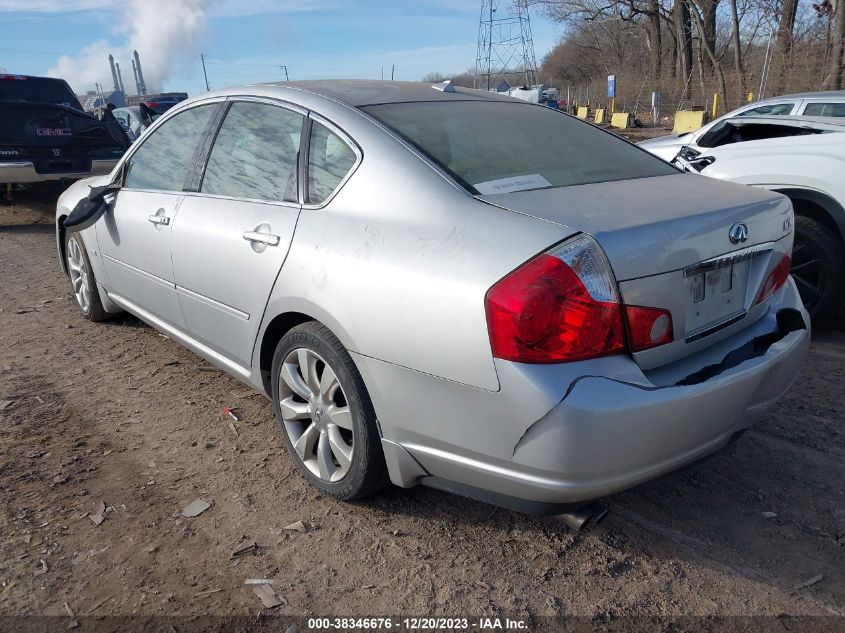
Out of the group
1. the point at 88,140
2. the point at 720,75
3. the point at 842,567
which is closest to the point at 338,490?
the point at 842,567

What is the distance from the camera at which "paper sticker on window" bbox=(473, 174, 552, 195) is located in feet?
8.03

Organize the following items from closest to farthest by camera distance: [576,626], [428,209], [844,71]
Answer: [576,626] < [428,209] < [844,71]

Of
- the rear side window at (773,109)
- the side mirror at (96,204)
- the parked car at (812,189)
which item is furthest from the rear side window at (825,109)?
the side mirror at (96,204)

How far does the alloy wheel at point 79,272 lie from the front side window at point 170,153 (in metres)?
0.96

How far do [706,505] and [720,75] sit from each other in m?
25.3

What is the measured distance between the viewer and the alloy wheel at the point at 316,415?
107 inches

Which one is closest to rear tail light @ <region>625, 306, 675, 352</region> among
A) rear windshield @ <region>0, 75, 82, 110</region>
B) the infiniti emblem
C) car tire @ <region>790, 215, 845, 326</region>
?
the infiniti emblem

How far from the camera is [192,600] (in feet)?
7.64

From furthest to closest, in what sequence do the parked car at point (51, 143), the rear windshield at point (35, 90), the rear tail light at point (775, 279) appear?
the rear windshield at point (35, 90) < the parked car at point (51, 143) < the rear tail light at point (775, 279)

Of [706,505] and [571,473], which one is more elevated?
[571,473]

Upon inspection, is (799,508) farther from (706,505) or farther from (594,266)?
(594,266)

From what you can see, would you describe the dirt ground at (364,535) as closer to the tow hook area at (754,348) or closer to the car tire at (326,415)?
the car tire at (326,415)

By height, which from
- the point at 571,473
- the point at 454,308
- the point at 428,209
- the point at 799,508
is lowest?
the point at 799,508

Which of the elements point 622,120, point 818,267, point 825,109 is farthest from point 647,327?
point 622,120
